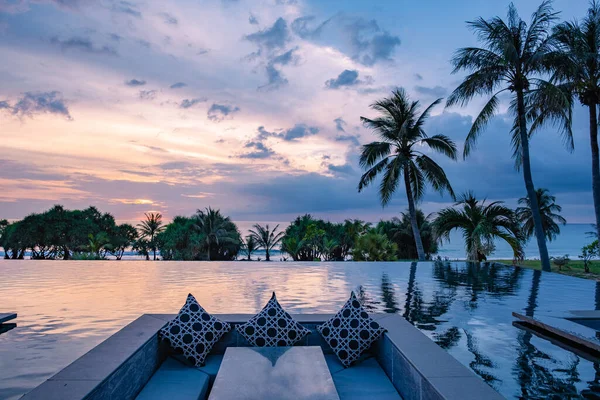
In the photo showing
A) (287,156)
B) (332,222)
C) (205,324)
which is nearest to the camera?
(205,324)

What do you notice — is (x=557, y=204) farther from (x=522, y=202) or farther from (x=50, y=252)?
(x=50, y=252)

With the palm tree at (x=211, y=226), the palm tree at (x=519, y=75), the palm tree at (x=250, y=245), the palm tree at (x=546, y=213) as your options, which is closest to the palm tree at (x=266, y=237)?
the palm tree at (x=250, y=245)

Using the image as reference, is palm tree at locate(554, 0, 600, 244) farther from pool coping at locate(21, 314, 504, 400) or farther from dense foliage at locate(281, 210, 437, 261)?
dense foliage at locate(281, 210, 437, 261)

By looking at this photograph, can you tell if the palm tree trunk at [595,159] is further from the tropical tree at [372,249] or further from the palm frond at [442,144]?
the tropical tree at [372,249]

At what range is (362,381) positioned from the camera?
120 inches

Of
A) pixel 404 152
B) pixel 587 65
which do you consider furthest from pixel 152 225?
pixel 587 65

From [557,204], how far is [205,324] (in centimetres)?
3096

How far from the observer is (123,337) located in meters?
3.02

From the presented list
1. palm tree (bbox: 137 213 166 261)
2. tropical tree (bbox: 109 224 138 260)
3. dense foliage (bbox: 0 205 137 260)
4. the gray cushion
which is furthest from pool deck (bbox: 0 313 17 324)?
tropical tree (bbox: 109 224 138 260)

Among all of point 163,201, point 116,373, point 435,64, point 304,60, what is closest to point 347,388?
point 116,373

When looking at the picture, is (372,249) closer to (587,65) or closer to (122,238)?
(587,65)

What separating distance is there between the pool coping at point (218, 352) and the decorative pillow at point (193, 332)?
0.34 ft

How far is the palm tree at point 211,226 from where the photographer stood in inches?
1120

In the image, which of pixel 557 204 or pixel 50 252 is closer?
pixel 557 204
